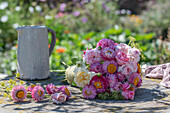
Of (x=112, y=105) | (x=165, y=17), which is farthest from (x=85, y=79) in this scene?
(x=165, y=17)

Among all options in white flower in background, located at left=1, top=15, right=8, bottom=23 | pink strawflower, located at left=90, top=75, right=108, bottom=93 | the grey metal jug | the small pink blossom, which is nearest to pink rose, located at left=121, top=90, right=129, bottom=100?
pink strawflower, located at left=90, top=75, right=108, bottom=93

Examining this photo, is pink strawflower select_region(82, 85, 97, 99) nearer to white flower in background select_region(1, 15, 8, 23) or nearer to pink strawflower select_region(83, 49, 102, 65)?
pink strawflower select_region(83, 49, 102, 65)

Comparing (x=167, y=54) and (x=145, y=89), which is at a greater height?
(x=167, y=54)

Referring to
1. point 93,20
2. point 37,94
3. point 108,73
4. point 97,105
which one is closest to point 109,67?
point 108,73

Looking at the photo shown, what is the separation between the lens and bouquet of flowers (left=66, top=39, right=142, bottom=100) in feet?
5.44

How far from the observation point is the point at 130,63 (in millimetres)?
1741

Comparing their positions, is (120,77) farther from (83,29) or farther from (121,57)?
(83,29)

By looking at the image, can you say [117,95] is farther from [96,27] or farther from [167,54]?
[96,27]

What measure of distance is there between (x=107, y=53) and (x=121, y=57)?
10 centimetres

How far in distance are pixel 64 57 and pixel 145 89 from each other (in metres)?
1.81

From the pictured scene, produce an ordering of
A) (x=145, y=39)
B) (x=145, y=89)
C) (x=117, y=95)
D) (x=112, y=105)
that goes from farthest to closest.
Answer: (x=145, y=39), (x=145, y=89), (x=117, y=95), (x=112, y=105)

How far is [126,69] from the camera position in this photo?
5.58ft

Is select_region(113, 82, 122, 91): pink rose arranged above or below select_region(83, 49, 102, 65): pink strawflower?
below

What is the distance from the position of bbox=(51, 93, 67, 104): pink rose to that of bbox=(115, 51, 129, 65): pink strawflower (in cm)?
44
